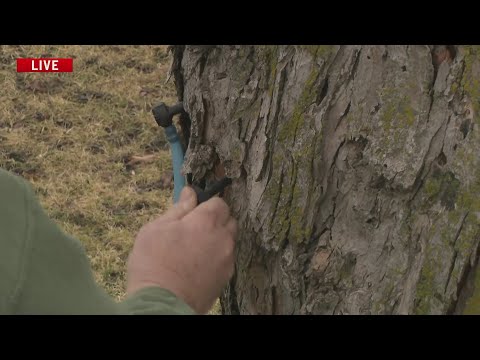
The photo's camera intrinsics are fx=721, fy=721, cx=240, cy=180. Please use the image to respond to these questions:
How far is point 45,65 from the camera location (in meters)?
5.31

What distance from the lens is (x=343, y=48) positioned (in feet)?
5.29

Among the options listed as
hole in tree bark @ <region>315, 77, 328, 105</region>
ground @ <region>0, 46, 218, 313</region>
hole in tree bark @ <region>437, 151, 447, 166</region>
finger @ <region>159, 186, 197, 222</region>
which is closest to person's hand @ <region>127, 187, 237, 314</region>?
finger @ <region>159, 186, 197, 222</region>

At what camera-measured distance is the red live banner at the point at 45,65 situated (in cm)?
523

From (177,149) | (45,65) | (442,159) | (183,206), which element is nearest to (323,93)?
(442,159)

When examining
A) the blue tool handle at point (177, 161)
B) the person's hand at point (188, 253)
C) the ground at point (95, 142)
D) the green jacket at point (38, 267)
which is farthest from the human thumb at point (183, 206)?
the ground at point (95, 142)

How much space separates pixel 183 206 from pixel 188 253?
0.18 metres

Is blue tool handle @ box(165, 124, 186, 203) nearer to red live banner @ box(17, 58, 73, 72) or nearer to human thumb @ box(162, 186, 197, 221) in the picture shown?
human thumb @ box(162, 186, 197, 221)

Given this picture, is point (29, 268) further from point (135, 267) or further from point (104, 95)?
point (104, 95)

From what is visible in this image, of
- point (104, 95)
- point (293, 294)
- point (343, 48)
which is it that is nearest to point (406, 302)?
point (293, 294)

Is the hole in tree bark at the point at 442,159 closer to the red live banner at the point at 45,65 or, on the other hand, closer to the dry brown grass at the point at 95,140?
the dry brown grass at the point at 95,140

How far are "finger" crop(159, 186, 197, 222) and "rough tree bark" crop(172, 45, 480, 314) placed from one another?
0.38ft

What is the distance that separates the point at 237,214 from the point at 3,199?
761 millimetres

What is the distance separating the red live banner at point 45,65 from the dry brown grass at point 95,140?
0.19ft

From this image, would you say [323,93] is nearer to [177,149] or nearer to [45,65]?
[177,149]
